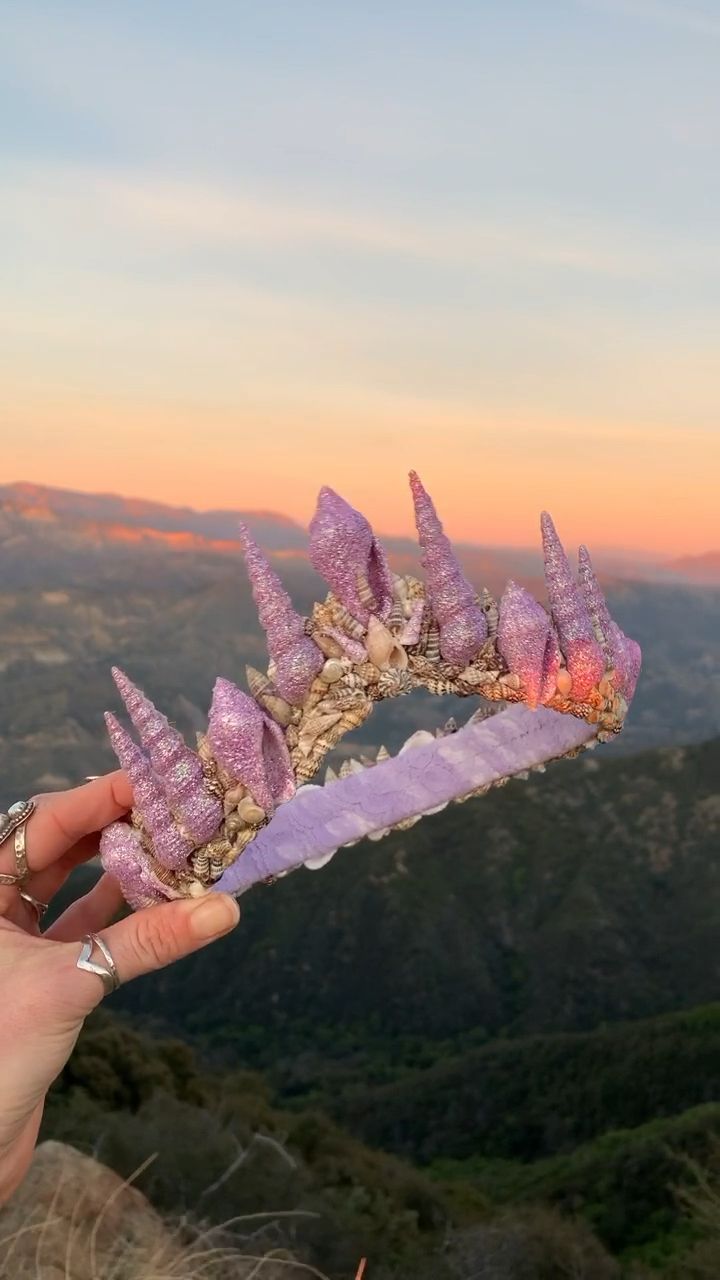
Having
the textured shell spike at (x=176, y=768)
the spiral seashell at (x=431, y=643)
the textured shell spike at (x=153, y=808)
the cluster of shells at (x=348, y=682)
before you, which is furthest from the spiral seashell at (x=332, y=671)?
the textured shell spike at (x=153, y=808)

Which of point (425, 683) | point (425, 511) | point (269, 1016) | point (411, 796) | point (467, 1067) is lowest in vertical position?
point (269, 1016)

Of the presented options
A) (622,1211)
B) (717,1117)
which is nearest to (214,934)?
(622,1211)

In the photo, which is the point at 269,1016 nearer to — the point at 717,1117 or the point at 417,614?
the point at 717,1117

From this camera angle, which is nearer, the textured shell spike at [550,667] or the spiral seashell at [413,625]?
the spiral seashell at [413,625]

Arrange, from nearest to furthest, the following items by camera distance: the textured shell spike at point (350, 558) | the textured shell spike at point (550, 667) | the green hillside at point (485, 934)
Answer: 1. the textured shell spike at point (350, 558)
2. the textured shell spike at point (550, 667)
3. the green hillside at point (485, 934)

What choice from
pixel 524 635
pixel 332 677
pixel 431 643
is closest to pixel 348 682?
pixel 332 677

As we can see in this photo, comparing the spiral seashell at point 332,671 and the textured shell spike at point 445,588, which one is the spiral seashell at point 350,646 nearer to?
the spiral seashell at point 332,671

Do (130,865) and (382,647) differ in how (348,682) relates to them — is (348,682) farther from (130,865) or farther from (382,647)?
(130,865)

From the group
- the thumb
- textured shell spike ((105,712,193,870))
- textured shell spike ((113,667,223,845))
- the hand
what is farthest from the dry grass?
textured shell spike ((113,667,223,845))
